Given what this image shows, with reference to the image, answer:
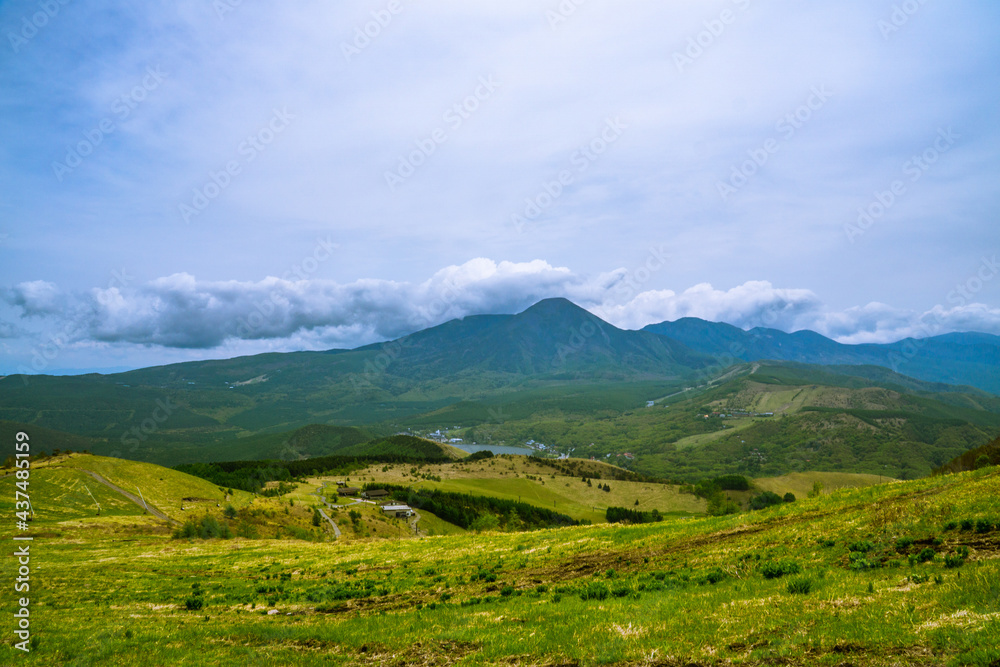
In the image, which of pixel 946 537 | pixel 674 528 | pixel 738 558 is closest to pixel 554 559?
pixel 674 528

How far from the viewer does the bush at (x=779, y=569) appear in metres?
15.9

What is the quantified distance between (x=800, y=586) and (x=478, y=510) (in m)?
159

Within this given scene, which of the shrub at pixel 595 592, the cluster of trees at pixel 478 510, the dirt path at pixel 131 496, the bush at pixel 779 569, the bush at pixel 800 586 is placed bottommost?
the cluster of trees at pixel 478 510

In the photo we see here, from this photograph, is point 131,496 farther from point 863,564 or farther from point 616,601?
point 863,564

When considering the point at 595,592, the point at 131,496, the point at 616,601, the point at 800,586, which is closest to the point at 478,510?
the point at 131,496

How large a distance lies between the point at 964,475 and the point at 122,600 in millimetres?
44081

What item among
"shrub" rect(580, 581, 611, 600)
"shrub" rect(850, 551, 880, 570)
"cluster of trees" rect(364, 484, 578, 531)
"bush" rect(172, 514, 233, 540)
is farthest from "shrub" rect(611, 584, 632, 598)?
"cluster of trees" rect(364, 484, 578, 531)

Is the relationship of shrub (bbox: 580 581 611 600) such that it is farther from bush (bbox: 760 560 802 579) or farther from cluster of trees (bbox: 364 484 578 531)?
cluster of trees (bbox: 364 484 578 531)

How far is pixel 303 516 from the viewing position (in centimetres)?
8200

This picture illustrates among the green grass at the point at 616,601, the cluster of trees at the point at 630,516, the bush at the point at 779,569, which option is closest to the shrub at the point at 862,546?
the green grass at the point at 616,601

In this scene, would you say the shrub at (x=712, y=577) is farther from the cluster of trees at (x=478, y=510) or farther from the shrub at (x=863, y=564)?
the cluster of trees at (x=478, y=510)

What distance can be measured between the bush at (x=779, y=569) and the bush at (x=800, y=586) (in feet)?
4.83

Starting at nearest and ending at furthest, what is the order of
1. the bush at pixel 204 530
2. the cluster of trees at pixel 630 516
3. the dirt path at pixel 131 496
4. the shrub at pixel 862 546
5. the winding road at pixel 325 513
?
the shrub at pixel 862 546
the bush at pixel 204 530
the dirt path at pixel 131 496
the winding road at pixel 325 513
the cluster of trees at pixel 630 516

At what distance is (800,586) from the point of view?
46.4 feet
